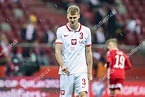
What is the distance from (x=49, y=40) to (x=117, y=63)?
4035mm

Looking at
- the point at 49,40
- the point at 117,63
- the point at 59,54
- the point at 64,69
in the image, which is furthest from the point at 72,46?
the point at 49,40

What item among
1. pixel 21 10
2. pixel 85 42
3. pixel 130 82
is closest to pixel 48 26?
pixel 21 10

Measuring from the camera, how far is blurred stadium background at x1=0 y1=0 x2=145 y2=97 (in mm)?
14875

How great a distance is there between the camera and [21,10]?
19578 mm

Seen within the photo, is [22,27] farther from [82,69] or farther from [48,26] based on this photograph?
[82,69]

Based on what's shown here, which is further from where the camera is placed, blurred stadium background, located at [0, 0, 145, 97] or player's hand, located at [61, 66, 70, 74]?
blurred stadium background, located at [0, 0, 145, 97]

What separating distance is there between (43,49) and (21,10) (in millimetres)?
3499

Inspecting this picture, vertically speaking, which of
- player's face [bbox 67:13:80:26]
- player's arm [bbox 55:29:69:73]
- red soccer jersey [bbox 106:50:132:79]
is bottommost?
player's arm [bbox 55:29:69:73]

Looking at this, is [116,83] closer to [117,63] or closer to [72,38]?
[117,63]

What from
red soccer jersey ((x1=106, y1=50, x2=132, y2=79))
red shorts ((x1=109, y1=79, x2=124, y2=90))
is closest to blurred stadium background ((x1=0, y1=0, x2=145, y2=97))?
red shorts ((x1=109, y1=79, x2=124, y2=90))

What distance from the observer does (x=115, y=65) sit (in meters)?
13.8

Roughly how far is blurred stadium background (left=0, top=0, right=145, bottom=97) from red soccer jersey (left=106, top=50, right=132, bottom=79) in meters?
1.25

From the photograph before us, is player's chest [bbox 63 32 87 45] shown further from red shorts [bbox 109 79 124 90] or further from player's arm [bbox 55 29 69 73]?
red shorts [bbox 109 79 124 90]

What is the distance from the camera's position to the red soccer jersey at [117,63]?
44.9 feet
